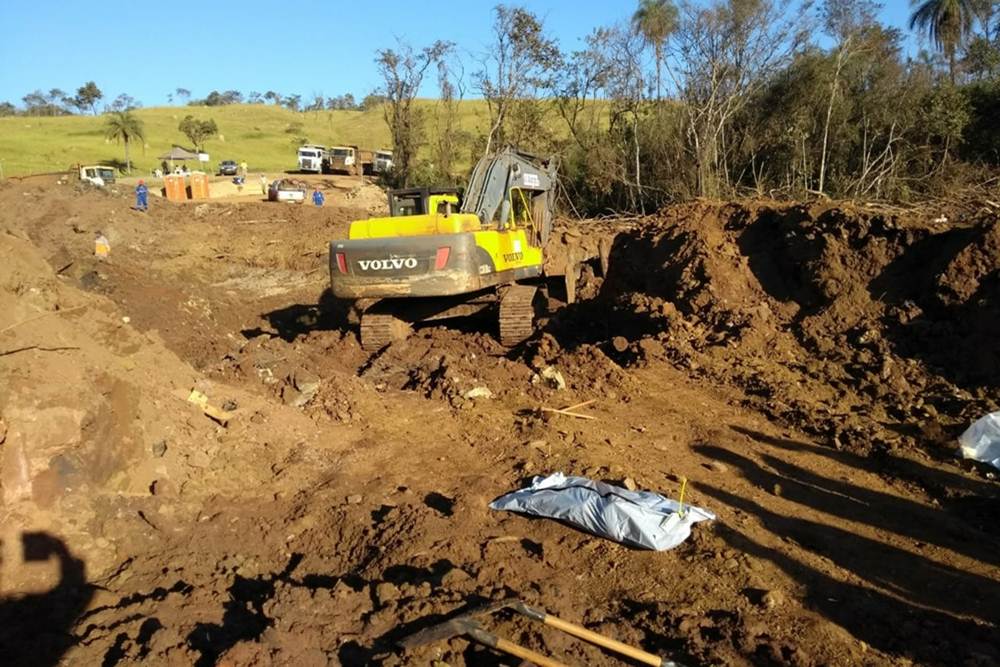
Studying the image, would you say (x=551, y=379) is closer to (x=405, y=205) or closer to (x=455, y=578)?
(x=405, y=205)

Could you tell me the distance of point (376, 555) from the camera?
4691mm

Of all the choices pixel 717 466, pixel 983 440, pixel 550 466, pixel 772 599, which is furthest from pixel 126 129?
pixel 772 599

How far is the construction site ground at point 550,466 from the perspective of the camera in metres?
3.85

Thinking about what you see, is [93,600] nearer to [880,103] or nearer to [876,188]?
[876,188]

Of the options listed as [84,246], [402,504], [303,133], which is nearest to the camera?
[402,504]

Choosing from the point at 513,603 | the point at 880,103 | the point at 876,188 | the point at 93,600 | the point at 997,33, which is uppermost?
the point at 997,33

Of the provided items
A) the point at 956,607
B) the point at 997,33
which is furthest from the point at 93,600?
the point at 997,33

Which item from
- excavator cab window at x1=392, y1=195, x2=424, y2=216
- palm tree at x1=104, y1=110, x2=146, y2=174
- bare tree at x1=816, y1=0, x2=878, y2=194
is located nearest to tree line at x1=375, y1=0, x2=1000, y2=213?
bare tree at x1=816, y1=0, x2=878, y2=194

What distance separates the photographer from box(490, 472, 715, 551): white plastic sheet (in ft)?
14.8

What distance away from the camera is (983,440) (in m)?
5.84

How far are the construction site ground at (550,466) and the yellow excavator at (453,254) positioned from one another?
49cm

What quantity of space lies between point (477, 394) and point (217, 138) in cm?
6787

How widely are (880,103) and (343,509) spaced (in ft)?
54.2

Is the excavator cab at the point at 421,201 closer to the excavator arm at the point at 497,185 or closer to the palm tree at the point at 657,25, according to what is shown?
the excavator arm at the point at 497,185
